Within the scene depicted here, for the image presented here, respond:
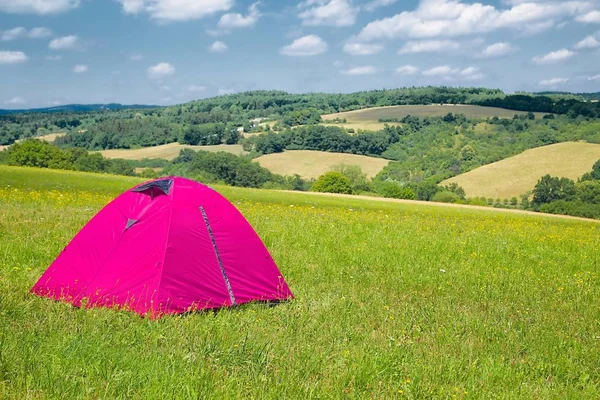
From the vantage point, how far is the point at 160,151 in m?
130

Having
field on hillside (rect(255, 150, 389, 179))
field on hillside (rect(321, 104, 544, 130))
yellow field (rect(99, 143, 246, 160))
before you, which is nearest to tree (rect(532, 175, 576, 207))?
field on hillside (rect(255, 150, 389, 179))

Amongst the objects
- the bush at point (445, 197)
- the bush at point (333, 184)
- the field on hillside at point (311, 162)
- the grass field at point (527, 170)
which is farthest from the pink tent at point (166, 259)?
the field on hillside at point (311, 162)

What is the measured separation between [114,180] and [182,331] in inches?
1495

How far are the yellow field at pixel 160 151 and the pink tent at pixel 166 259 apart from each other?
111m

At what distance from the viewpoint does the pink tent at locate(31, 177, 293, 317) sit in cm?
744

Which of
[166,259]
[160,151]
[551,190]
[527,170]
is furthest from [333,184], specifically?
[166,259]

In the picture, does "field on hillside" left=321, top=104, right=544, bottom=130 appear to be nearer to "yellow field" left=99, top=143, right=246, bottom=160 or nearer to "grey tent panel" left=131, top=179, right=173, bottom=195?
"yellow field" left=99, top=143, right=246, bottom=160

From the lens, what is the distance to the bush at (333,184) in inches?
2986

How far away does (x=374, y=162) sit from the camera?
126375mm

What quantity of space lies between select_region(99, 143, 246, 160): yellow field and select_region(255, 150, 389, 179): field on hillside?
455 inches

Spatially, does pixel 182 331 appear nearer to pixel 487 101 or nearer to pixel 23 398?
pixel 23 398

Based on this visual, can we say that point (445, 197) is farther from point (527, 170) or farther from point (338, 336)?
point (338, 336)

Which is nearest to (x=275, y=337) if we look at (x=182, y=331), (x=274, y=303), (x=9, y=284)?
(x=182, y=331)

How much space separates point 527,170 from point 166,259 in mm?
104435
